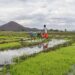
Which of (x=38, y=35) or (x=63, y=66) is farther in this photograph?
(x=38, y=35)

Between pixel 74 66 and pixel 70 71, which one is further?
pixel 74 66

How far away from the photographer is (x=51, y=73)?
15.8m

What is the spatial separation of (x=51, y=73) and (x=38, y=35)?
62971 mm

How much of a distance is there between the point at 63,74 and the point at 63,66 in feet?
8.22

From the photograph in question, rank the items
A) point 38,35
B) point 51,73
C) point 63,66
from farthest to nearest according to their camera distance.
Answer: point 38,35, point 63,66, point 51,73

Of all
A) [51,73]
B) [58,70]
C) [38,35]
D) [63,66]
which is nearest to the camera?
[51,73]

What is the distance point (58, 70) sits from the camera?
55.8ft

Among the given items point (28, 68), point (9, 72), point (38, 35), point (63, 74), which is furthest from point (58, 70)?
point (38, 35)

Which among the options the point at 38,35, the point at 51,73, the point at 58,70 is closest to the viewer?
the point at 51,73

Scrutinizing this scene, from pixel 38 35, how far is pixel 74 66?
59.6 meters

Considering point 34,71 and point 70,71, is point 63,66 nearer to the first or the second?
point 70,71

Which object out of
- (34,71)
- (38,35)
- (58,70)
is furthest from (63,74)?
(38,35)

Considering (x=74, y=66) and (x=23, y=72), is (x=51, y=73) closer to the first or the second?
(x=23, y=72)

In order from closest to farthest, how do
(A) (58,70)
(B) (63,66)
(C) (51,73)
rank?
(C) (51,73) → (A) (58,70) → (B) (63,66)
